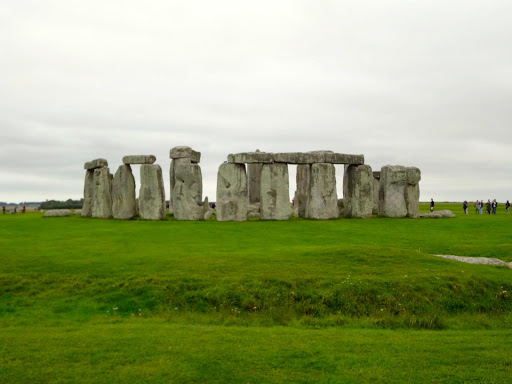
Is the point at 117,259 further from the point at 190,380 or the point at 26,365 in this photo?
the point at 190,380

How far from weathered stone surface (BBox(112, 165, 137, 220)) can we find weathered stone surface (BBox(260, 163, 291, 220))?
8370 mm

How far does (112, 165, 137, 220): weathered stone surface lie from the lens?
32.5m

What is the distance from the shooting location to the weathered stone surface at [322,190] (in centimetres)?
3130

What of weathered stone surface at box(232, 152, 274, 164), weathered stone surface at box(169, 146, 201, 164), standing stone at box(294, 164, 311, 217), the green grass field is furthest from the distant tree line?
the green grass field

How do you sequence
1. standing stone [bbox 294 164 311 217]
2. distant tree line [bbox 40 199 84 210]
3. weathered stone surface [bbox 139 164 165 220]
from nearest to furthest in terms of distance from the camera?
weathered stone surface [bbox 139 164 165 220], standing stone [bbox 294 164 311 217], distant tree line [bbox 40 199 84 210]

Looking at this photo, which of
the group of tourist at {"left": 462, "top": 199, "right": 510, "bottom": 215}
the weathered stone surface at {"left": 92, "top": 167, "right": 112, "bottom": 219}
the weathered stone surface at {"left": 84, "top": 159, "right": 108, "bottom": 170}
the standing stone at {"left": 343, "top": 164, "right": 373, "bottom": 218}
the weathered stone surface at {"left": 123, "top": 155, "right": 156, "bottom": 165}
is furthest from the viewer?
the group of tourist at {"left": 462, "top": 199, "right": 510, "bottom": 215}

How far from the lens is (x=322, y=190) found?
1235 inches

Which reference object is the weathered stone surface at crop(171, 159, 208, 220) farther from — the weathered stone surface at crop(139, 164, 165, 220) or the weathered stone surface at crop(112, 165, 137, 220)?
the weathered stone surface at crop(112, 165, 137, 220)

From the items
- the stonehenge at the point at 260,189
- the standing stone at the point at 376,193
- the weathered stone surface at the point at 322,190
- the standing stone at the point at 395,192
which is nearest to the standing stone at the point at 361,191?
the stonehenge at the point at 260,189

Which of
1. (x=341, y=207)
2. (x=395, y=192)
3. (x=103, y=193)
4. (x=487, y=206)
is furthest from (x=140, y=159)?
(x=487, y=206)

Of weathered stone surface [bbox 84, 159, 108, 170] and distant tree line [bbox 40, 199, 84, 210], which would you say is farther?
distant tree line [bbox 40, 199, 84, 210]

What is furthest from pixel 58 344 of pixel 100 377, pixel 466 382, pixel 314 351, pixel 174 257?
pixel 174 257

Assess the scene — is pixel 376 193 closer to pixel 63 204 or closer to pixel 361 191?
pixel 361 191

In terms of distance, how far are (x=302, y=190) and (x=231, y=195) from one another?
8.49 metres
